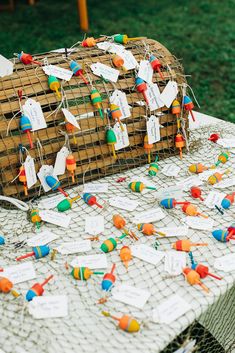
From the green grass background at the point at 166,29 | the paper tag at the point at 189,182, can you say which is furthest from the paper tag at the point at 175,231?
the green grass background at the point at 166,29

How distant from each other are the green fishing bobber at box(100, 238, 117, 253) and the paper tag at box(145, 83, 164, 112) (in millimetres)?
674

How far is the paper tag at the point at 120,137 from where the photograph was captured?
1871 mm

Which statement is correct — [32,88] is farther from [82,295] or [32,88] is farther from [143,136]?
[82,295]

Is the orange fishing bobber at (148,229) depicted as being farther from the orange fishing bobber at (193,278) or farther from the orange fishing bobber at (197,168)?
the orange fishing bobber at (197,168)

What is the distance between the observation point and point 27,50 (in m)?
4.23

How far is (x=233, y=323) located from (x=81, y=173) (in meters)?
0.80

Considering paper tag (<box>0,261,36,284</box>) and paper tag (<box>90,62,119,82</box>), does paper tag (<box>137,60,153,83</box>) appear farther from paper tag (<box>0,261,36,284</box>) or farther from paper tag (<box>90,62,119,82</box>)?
paper tag (<box>0,261,36,284</box>)

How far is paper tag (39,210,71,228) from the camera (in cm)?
164

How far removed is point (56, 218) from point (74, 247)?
194 mm

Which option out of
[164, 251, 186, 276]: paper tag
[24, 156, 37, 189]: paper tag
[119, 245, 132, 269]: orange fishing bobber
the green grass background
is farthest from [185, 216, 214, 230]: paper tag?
the green grass background

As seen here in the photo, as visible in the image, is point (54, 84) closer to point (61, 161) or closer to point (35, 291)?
point (61, 161)

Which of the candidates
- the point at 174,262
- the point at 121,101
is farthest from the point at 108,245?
the point at 121,101

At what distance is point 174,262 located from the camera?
1.42m

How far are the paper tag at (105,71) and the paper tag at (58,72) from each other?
10cm
